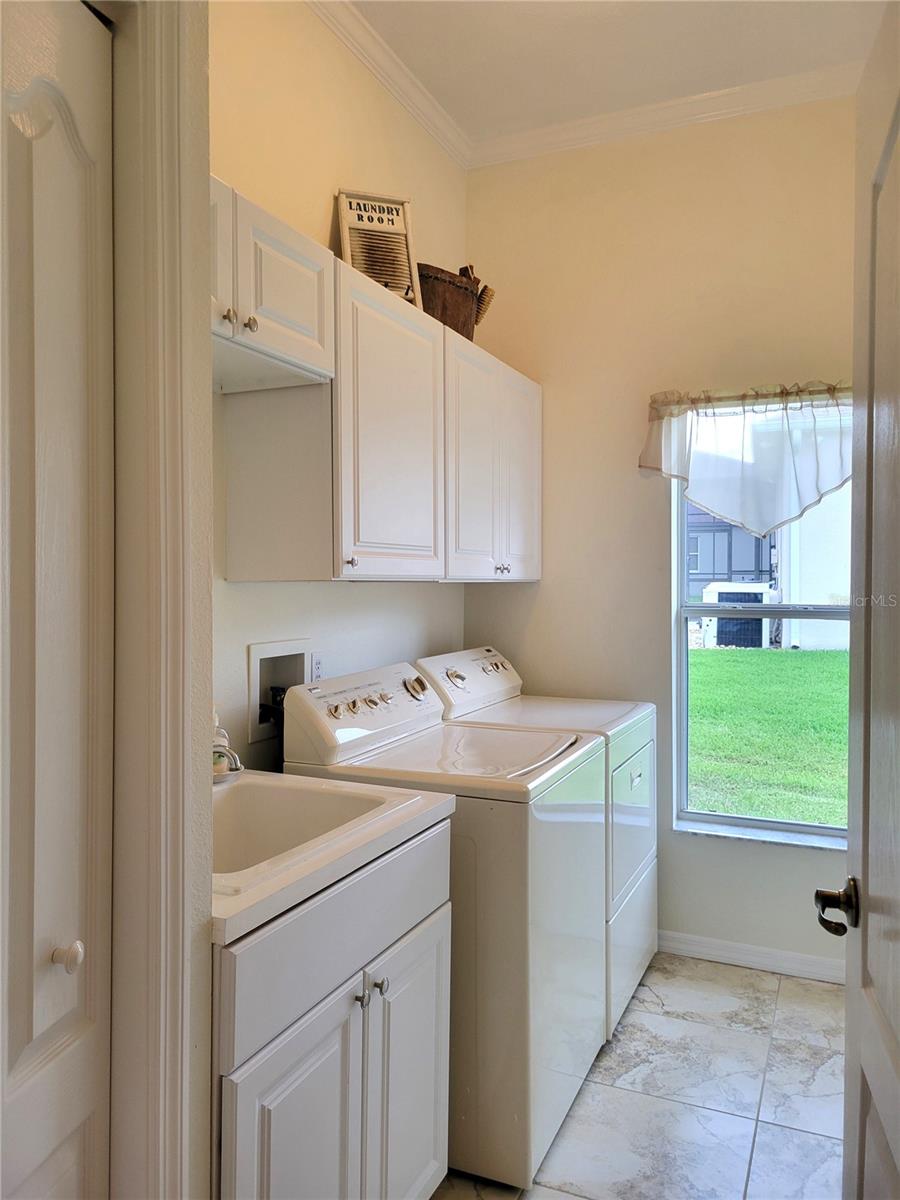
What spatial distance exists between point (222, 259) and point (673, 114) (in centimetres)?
211

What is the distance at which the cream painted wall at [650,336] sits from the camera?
2736 mm

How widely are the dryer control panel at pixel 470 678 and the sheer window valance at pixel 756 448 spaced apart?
0.91 metres

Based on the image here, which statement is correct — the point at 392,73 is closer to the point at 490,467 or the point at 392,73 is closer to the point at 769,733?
the point at 490,467

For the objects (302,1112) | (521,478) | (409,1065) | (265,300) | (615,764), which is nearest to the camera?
(302,1112)

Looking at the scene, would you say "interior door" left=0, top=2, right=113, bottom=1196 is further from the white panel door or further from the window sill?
the window sill

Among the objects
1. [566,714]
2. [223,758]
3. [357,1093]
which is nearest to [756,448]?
[566,714]

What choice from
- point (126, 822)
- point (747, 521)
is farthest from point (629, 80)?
point (126, 822)

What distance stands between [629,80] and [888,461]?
2.45 metres

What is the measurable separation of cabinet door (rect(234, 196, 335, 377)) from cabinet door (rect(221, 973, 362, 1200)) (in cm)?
123

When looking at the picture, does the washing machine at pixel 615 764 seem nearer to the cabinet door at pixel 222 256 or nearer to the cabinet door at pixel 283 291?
the cabinet door at pixel 283 291

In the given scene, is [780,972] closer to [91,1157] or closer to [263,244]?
[91,1157]

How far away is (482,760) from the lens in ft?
6.55

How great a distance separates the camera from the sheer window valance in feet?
8.77

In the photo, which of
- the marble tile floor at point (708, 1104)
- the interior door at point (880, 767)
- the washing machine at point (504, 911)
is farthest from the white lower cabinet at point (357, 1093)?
the interior door at point (880, 767)
